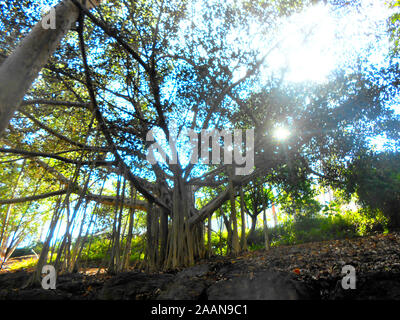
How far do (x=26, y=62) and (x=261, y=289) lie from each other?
2626 millimetres

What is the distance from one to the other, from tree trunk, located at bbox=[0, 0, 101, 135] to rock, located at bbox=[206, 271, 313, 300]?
82.8 inches

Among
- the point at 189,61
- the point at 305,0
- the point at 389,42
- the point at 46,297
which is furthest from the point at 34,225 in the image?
the point at 389,42

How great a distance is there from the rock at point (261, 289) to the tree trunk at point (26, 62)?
2.10m

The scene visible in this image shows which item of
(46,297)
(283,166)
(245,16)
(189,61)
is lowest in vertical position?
(46,297)

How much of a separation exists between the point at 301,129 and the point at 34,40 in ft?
11.5

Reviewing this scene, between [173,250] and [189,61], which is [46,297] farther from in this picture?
[189,61]

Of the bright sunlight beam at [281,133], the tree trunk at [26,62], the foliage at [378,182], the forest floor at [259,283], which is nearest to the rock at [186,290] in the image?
the forest floor at [259,283]

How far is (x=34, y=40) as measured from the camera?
1.94 metres

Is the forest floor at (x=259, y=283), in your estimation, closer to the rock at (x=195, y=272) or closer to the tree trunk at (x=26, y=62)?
the rock at (x=195, y=272)

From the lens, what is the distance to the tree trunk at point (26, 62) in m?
1.65

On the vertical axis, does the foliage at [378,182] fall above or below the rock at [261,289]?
above

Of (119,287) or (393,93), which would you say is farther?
(393,93)

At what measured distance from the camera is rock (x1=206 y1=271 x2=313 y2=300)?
142cm
